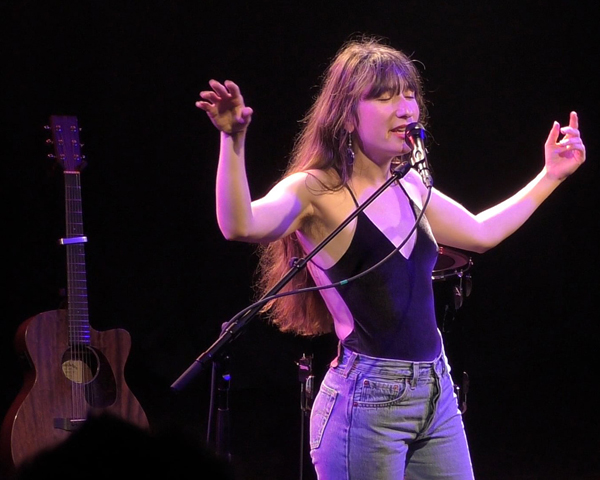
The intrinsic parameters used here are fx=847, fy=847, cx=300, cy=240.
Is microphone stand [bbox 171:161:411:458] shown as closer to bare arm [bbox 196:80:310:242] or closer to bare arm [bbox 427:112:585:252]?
bare arm [bbox 196:80:310:242]

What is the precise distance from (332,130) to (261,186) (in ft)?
7.16

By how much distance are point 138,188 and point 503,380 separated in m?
2.28

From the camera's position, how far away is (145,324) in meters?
4.12

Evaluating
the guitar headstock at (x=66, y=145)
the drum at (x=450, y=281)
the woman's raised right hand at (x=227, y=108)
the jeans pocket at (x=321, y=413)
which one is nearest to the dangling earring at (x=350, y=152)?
the woman's raised right hand at (x=227, y=108)

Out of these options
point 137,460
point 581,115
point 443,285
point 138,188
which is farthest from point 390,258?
point 581,115

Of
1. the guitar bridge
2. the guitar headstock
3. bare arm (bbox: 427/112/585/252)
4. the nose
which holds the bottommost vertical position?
the guitar bridge

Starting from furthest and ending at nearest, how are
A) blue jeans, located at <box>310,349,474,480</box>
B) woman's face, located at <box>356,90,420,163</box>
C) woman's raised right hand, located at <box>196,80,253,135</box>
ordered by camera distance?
woman's face, located at <box>356,90,420,163</box> < blue jeans, located at <box>310,349,474,480</box> < woman's raised right hand, located at <box>196,80,253,135</box>

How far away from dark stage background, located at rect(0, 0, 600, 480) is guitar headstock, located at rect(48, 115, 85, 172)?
0.08 metres

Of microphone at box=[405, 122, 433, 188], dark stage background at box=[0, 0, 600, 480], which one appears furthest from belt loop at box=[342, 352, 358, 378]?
dark stage background at box=[0, 0, 600, 480]

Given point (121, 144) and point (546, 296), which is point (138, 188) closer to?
point (121, 144)

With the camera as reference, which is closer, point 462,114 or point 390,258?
point 390,258

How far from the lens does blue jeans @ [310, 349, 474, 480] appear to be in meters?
1.87

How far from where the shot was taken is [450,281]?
3375mm

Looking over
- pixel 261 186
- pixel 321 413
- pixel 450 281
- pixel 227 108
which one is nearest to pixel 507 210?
pixel 321 413
